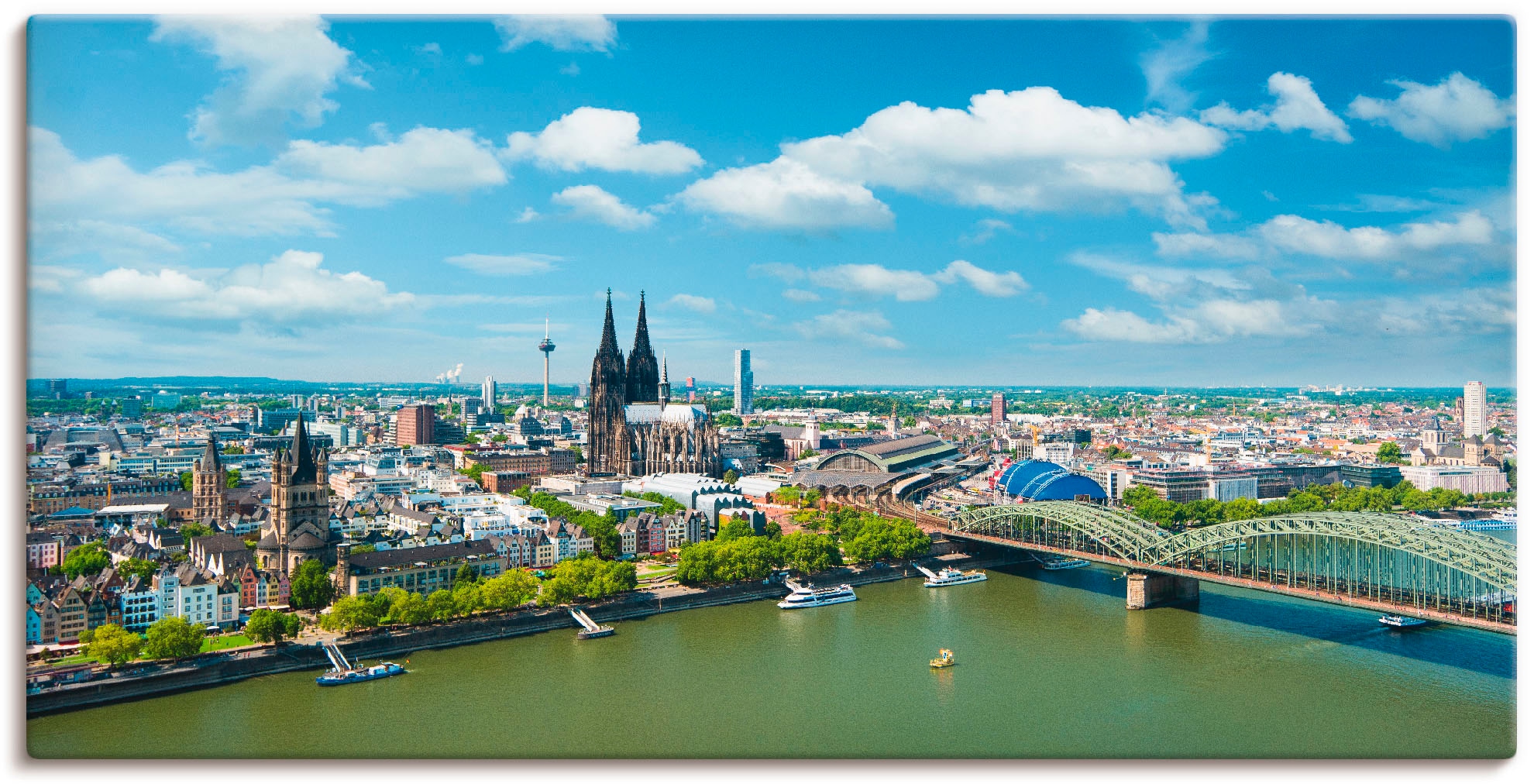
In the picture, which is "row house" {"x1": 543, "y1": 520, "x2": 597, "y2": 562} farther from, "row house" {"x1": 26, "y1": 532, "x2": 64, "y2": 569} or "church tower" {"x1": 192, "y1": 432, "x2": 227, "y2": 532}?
"church tower" {"x1": 192, "y1": 432, "x2": 227, "y2": 532}

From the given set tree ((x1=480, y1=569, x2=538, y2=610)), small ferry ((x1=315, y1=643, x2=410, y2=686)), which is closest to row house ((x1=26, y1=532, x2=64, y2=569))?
small ferry ((x1=315, y1=643, x2=410, y2=686))

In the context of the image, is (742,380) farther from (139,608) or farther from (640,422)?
(139,608)

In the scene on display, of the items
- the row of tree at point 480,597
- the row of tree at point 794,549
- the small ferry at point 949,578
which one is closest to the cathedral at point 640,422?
the row of tree at point 794,549

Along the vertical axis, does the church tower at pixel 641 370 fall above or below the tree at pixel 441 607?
above

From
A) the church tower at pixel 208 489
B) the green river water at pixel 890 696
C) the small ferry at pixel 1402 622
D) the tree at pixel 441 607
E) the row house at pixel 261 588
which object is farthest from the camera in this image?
the church tower at pixel 208 489

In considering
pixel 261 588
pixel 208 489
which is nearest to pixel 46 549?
pixel 261 588

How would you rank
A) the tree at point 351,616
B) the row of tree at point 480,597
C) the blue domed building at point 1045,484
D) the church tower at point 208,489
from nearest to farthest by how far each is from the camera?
the tree at point 351,616 < the row of tree at point 480,597 < the church tower at point 208,489 < the blue domed building at point 1045,484

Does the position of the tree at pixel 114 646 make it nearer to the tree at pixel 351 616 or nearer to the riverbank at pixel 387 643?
the riverbank at pixel 387 643

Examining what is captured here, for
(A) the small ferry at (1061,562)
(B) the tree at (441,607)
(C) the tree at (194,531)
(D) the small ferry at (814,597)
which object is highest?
(C) the tree at (194,531)
